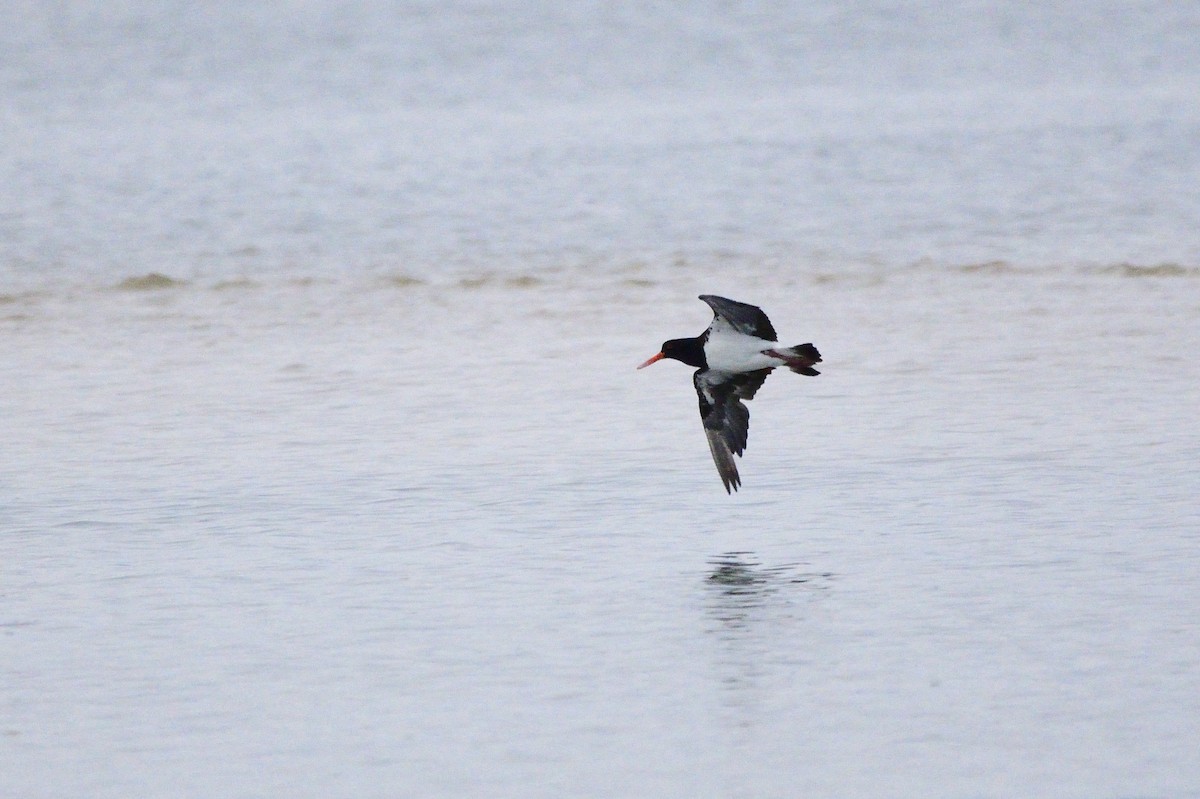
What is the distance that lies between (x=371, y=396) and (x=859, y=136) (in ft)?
51.3

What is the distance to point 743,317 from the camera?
10242 millimetres

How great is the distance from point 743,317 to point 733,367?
436 millimetres

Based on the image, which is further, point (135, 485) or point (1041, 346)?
point (1041, 346)

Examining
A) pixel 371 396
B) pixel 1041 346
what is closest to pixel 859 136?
pixel 1041 346

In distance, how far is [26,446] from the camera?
39.7 feet

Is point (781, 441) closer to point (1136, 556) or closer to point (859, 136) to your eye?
point (1136, 556)

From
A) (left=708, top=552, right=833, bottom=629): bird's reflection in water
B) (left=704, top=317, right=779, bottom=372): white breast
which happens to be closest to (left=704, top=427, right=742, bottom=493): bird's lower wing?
(left=704, top=317, right=779, bottom=372): white breast

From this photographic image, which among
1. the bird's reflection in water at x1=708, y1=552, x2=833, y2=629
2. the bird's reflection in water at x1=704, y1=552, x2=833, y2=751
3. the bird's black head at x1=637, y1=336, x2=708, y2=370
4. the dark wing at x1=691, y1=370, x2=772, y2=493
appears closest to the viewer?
the bird's reflection in water at x1=704, y1=552, x2=833, y2=751

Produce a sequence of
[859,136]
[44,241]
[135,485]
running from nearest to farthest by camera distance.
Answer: [135,485] → [44,241] → [859,136]

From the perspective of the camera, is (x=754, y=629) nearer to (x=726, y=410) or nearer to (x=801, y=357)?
(x=801, y=357)

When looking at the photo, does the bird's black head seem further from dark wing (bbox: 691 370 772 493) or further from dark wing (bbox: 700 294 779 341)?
dark wing (bbox: 700 294 779 341)

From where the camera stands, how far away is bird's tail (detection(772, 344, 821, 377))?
10.2m

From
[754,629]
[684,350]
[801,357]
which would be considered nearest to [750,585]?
[754,629]

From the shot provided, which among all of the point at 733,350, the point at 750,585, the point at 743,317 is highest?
the point at 743,317
